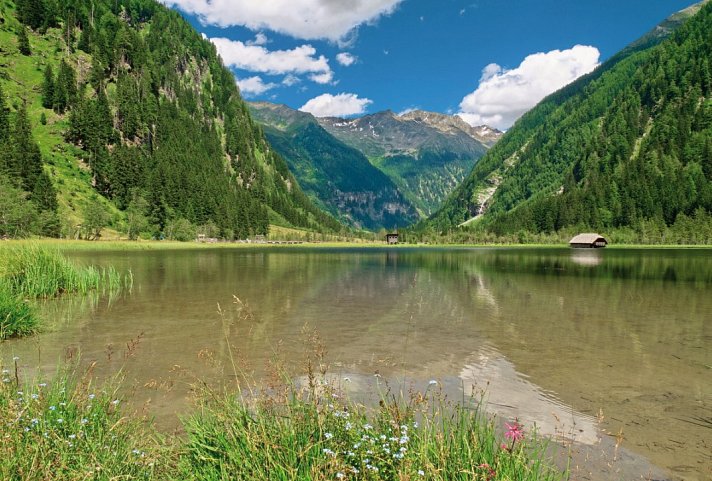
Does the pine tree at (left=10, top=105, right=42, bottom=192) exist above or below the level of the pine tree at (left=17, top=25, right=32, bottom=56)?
below

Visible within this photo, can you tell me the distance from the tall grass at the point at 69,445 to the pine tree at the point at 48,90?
225 m

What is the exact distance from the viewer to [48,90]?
18000 cm

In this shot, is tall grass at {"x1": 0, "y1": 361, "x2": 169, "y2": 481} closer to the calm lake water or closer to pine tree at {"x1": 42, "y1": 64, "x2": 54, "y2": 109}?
the calm lake water

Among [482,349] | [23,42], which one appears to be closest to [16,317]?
[482,349]

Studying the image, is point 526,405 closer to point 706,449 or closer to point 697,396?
point 706,449

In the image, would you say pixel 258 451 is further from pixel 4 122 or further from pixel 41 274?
pixel 4 122

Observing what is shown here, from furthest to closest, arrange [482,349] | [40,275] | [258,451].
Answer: [40,275], [482,349], [258,451]

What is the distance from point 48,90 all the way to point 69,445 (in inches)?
9022

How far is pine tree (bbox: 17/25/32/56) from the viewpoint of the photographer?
19200cm

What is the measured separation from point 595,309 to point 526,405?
18572mm

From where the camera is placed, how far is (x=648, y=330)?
1975 centimetres

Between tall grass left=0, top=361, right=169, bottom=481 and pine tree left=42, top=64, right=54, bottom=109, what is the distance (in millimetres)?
224760

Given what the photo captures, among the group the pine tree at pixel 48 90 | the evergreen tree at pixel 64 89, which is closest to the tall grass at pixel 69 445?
the pine tree at pixel 48 90

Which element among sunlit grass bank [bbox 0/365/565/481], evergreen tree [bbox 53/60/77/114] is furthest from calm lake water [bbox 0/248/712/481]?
evergreen tree [bbox 53/60/77/114]
